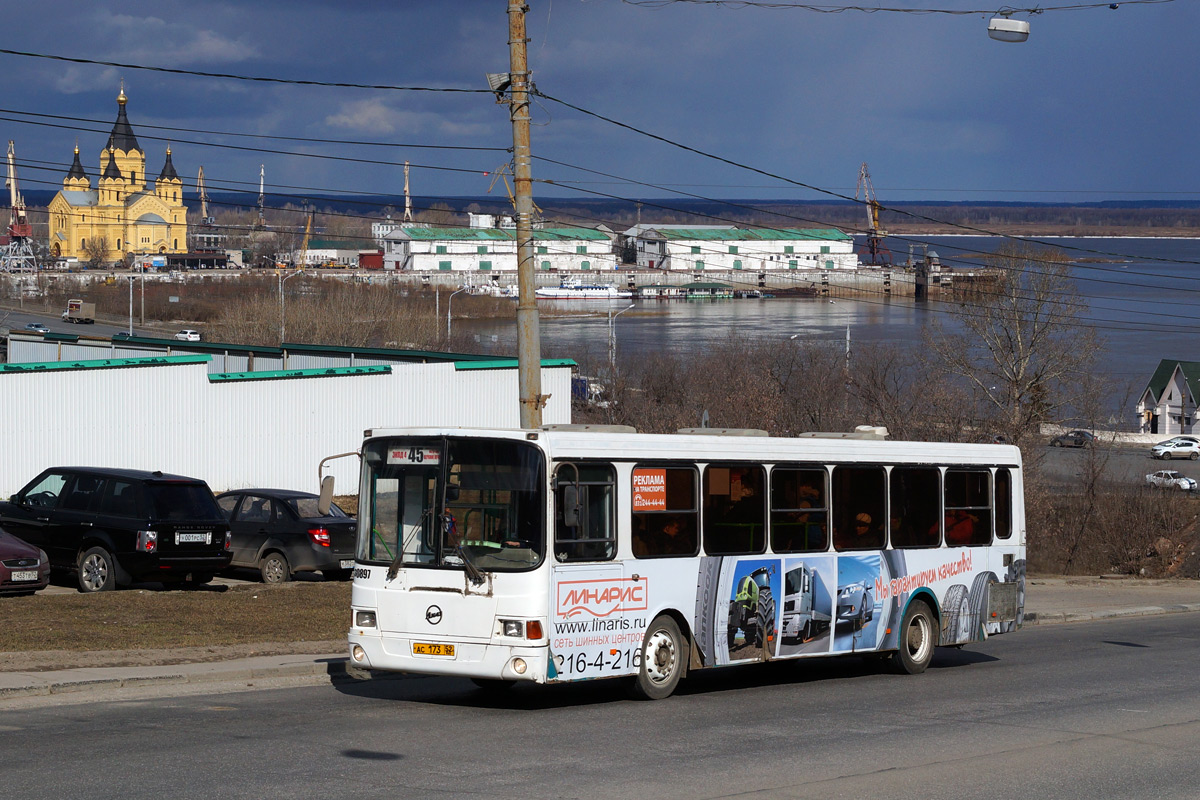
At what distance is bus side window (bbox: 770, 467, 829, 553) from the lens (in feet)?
46.1

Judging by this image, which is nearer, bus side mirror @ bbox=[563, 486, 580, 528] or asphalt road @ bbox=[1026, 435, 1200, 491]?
bus side mirror @ bbox=[563, 486, 580, 528]

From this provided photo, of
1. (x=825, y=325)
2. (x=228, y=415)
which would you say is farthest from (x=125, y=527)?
(x=825, y=325)

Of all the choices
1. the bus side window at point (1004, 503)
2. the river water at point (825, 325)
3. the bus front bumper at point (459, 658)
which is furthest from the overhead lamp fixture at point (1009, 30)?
the river water at point (825, 325)

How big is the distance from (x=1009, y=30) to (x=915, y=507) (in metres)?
11.2

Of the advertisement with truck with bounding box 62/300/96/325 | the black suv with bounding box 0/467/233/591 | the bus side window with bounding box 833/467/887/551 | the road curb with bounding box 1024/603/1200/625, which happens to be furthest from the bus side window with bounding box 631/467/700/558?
the advertisement with truck with bounding box 62/300/96/325

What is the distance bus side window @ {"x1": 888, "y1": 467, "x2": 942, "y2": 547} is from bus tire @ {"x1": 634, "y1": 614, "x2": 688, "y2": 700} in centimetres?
382

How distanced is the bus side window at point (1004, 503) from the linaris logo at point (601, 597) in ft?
22.5

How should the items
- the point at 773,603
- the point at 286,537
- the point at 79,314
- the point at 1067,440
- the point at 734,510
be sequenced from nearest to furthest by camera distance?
the point at 734,510 → the point at 773,603 → the point at 286,537 → the point at 1067,440 → the point at 79,314

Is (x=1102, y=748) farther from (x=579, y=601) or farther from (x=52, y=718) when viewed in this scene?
(x=52, y=718)

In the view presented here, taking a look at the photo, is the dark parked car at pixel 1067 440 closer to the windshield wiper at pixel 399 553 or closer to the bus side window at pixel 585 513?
the bus side window at pixel 585 513

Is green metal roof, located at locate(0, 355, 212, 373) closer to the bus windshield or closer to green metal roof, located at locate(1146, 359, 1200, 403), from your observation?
the bus windshield

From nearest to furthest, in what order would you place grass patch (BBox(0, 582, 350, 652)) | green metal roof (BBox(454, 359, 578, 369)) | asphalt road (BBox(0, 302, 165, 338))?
grass patch (BBox(0, 582, 350, 652)) < green metal roof (BBox(454, 359, 578, 369)) < asphalt road (BBox(0, 302, 165, 338))

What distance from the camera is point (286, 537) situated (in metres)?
22.4

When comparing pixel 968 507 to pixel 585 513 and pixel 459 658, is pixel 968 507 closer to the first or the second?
pixel 585 513
